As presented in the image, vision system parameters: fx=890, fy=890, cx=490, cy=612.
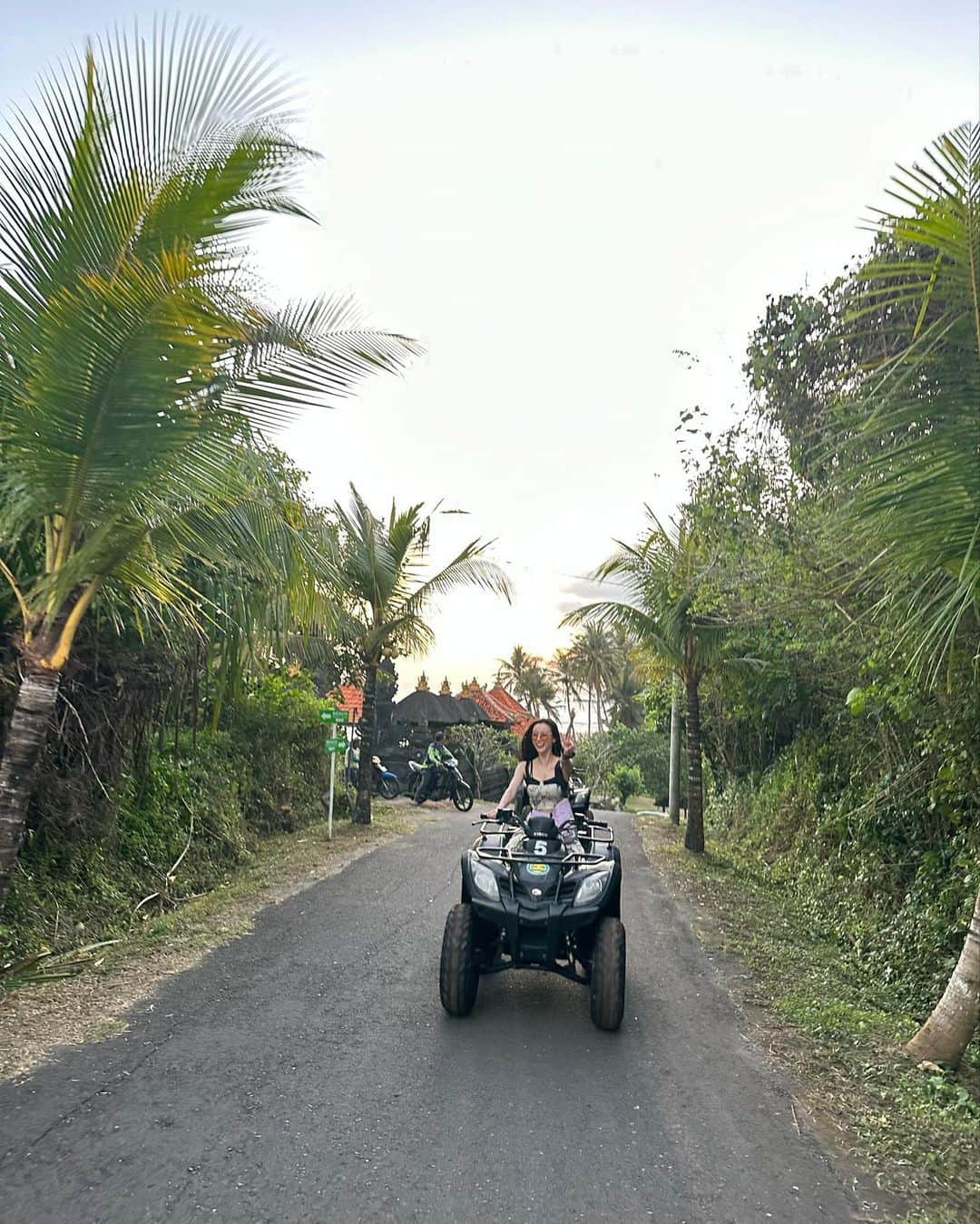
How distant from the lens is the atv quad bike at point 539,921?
5.38m

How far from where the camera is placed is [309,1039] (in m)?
5.05

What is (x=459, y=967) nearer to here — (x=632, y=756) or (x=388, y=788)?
(x=388, y=788)

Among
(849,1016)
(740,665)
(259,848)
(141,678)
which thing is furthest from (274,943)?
(740,665)

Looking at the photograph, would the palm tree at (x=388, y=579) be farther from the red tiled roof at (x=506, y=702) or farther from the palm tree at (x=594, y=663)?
the palm tree at (x=594, y=663)

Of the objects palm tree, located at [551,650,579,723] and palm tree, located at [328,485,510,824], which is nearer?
palm tree, located at [328,485,510,824]

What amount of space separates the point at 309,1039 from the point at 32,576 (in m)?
3.68

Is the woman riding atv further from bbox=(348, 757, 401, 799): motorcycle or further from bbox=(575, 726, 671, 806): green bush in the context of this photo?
bbox=(575, 726, 671, 806): green bush

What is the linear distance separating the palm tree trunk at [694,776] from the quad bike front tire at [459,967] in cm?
992

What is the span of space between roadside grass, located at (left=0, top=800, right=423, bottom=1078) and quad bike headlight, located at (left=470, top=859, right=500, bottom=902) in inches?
86.9

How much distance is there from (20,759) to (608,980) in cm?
384

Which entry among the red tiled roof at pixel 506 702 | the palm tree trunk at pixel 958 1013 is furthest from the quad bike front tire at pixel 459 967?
the red tiled roof at pixel 506 702

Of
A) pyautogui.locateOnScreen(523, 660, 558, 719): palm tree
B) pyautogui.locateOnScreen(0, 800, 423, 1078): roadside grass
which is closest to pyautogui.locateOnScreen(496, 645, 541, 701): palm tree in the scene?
pyautogui.locateOnScreen(523, 660, 558, 719): palm tree

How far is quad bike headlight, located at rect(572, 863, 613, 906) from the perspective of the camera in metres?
5.44

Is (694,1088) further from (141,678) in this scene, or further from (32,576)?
(141,678)
